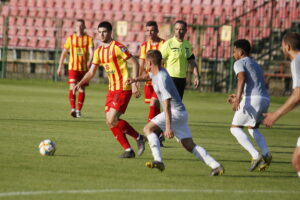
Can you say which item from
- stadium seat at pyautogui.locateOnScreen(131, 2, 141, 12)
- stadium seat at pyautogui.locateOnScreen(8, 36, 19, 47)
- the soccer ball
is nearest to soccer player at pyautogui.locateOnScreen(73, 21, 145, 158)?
the soccer ball

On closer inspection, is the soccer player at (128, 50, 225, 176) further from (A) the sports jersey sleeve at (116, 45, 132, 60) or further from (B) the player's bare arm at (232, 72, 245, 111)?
(A) the sports jersey sleeve at (116, 45, 132, 60)

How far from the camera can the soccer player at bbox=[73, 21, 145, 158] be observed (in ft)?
32.8

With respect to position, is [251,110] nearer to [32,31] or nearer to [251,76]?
[251,76]

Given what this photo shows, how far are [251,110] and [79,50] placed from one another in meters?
8.57

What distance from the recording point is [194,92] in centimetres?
2706

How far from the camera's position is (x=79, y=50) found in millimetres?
17016

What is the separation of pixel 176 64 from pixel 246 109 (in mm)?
3113

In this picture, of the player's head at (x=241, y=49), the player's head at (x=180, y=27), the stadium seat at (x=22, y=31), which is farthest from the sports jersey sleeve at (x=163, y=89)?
the stadium seat at (x=22, y=31)

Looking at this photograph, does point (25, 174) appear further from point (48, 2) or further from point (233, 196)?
point (48, 2)

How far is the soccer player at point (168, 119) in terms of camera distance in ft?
26.5

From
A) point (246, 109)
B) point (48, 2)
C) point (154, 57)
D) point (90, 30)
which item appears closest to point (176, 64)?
point (246, 109)

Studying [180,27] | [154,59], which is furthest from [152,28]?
[154,59]

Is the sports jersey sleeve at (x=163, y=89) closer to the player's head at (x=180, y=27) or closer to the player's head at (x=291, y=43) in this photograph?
the player's head at (x=291, y=43)

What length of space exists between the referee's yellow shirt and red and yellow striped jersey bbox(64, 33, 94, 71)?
16.8 feet
